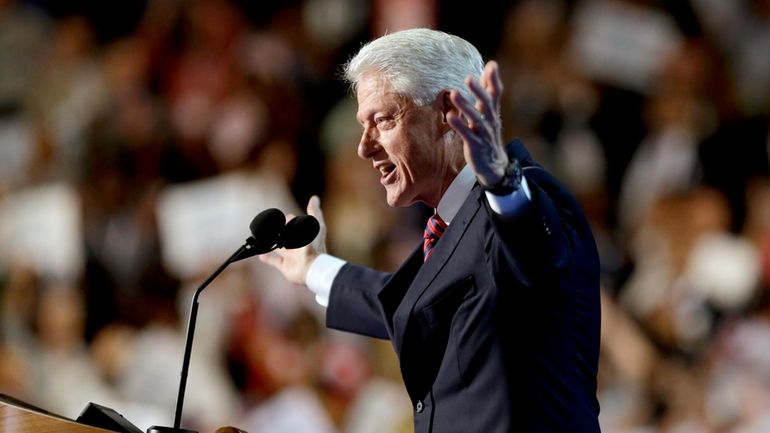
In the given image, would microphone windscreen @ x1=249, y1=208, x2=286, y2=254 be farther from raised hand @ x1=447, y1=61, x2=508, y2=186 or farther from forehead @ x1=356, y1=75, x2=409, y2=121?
raised hand @ x1=447, y1=61, x2=508, y2=186

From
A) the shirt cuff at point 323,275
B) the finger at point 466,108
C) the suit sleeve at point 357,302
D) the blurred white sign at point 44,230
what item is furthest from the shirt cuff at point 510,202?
the blurred white sign at point 44,230

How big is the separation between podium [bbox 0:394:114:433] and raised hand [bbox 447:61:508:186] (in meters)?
0.61

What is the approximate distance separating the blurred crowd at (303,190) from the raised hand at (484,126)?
2753 millimetres

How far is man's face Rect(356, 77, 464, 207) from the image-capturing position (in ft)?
6.26

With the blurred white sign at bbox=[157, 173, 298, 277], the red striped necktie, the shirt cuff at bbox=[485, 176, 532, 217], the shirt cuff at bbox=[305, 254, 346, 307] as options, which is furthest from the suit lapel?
the blurred white sign at bbox=[157, 173, 298, 277]

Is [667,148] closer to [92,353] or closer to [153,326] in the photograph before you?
[153,326]

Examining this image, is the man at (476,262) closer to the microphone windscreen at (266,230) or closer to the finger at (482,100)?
the finger at (482,100)

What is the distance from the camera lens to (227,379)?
16.8ft

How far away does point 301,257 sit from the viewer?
7.59 feet

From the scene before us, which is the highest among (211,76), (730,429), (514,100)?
(211,76)

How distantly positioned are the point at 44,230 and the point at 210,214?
3.21 feet

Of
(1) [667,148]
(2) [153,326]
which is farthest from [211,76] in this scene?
(1) [667,148]

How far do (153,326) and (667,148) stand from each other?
2.40 meters

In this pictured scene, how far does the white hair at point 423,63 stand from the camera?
187 centimetres
